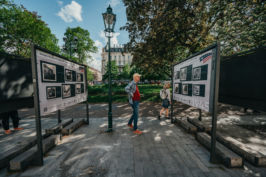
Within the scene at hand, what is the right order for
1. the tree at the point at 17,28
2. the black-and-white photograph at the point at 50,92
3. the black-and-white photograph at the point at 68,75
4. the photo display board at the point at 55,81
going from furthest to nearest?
1. the tree at the point at 17,28
2. the black-and-white photograph at the point at 68,75
3. the black-and-white photograph at the point at 50,92
4. the photo display board at the point at 55,81

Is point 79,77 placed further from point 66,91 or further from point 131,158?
point 131,158

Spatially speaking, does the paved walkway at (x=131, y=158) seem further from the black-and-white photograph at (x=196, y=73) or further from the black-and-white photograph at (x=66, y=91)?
the black-and-white photograph at (x=196, y=73)

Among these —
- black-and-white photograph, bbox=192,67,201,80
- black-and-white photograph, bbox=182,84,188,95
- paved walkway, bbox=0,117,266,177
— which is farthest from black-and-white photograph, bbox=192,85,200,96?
paved walkway, bbox=0,117,266,177

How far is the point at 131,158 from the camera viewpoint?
2809 millimetres

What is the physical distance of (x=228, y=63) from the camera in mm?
3459

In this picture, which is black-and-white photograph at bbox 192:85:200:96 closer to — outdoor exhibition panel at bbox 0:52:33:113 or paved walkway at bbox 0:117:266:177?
paved walkway at bbox 0:117:266:177

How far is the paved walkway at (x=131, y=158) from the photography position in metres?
2.34

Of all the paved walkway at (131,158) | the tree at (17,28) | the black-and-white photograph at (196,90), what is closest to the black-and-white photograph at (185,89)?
the black-and-white photograph at (196,90)

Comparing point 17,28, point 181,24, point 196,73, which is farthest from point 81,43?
point 196,73

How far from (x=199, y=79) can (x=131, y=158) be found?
2902 millimetres

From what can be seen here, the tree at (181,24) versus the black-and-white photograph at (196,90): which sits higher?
the tree at (181,24)

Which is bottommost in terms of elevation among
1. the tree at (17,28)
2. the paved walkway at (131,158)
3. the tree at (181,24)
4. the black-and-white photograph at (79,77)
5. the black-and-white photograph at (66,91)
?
the paved walkway at (131,158)

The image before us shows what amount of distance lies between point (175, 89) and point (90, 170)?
4297 mm

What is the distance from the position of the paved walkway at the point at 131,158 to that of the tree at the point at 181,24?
21.1 ft
